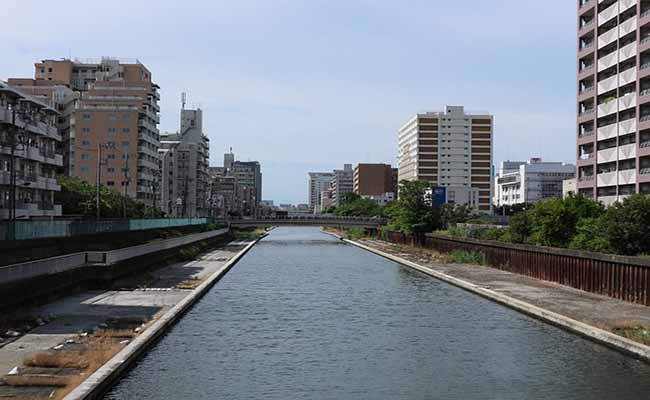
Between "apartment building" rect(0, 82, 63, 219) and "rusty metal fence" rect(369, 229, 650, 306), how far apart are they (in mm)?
44841

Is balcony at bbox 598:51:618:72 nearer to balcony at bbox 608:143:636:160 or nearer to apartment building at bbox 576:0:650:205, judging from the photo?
apartment building at bbox 576:0:650:205

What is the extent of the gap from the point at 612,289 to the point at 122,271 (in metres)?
27.2

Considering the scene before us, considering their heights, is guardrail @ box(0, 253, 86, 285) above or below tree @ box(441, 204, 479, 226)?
below

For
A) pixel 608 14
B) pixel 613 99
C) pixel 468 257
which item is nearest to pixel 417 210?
pixel 613 99

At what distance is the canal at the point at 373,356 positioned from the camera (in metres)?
18.5

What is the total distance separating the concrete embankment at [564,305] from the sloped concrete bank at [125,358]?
14507mm

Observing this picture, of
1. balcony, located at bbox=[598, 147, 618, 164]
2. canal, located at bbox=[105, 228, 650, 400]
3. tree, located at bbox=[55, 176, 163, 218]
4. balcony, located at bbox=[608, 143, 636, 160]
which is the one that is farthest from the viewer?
tree, located at bbox=[55, 176, 163, 218]

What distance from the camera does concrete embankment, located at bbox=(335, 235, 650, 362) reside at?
24.3 metres

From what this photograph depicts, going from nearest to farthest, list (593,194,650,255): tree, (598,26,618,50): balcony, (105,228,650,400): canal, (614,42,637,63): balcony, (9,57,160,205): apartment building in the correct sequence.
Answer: (105,228,650,400): canal, (593,194,650,255): tree, (614,42,637,63): balcony, (598,26,618,50): balcony, (9,57,160,205): apartment building

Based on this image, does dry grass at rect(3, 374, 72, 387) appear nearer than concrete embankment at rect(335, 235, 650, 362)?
Yes

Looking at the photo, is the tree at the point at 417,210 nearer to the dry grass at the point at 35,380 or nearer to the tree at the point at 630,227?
the tree at the point at 630,227

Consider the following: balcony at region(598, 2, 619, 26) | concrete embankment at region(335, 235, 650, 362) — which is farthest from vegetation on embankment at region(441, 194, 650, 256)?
balcony at region(598, 2, 619, 26)

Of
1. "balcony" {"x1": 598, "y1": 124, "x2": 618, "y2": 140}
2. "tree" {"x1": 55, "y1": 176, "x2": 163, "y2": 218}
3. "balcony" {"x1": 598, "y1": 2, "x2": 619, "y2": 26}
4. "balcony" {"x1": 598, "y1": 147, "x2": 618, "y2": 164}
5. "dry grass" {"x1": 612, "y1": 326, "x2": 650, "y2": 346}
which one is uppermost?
"balcony" {"x1": 598, "y1": 2, "x2": 619, "y2": 26}

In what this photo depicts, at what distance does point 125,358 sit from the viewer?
19.9m
